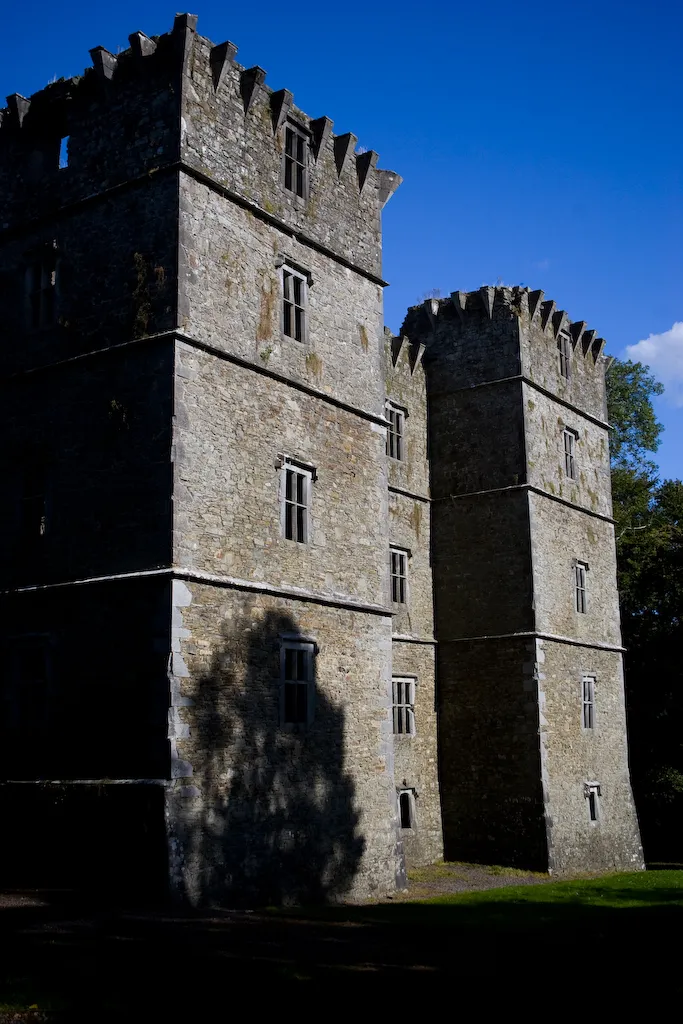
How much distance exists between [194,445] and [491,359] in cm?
1378

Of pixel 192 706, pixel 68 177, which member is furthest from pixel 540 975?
pixel 68 177

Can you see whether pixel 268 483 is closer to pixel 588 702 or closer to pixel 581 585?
pixel 581 585

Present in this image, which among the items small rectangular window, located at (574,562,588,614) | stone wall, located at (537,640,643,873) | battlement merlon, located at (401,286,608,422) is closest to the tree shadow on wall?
stone wall, located at (537,640,643,873)

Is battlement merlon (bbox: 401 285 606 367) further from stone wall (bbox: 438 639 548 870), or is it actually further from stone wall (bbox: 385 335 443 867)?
stone wall (bbox: 438 639 548 870)

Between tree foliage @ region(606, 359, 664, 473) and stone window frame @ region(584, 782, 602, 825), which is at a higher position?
tree foliage @ region(606, 359, 664, 473)

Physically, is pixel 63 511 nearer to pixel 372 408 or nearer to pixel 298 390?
pixel 298 390

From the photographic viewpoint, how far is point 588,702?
96.4ft

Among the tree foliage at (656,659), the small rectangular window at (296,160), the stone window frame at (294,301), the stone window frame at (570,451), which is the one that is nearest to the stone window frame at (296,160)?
the small rectangular window at (296,160)

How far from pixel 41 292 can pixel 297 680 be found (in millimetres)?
8480

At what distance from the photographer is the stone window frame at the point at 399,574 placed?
2783 centimetres

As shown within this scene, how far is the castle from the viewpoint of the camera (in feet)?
55.7

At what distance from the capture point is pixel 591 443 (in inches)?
1275

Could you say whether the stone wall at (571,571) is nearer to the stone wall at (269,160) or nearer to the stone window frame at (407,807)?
the stone window frame at (407,807)

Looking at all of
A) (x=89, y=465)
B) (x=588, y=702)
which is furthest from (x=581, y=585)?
(x=89, y=465)
